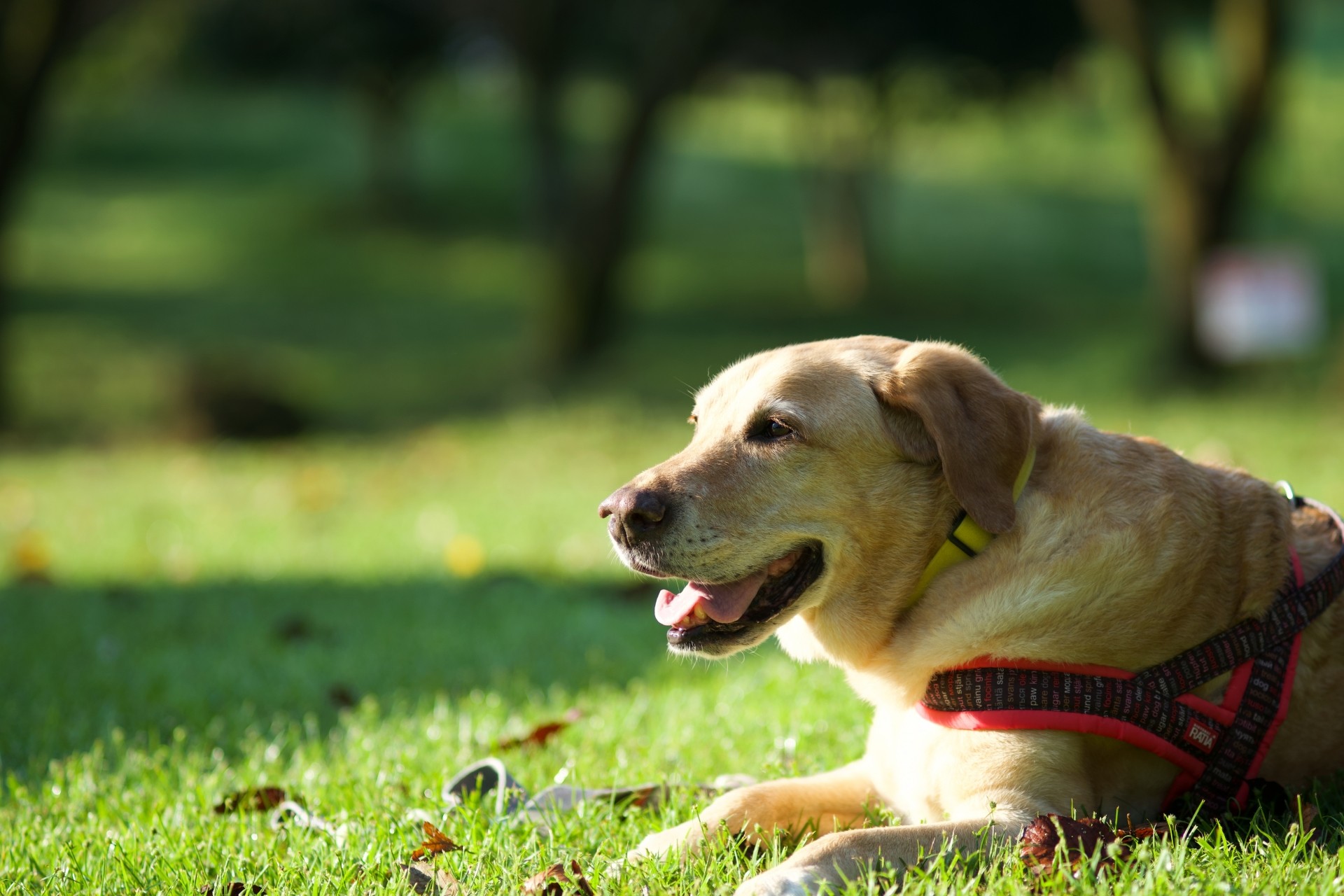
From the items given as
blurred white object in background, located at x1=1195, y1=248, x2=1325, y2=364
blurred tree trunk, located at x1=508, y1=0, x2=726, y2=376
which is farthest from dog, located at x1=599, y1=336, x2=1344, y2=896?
blurred tree trunk, located at x1=508, y1=0, x2=726, y2=376

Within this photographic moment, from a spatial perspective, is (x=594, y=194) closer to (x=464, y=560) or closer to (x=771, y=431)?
(x=464, y=560)

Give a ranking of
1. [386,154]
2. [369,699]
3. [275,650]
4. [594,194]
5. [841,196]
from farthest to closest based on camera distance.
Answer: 1. [386,154]
2. [841,196]
3. [594,194]
4. [275,650]
5. [369,699]

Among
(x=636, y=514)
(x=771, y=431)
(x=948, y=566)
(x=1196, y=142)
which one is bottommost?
(x=948, y=566)

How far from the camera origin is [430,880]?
9.33 feet

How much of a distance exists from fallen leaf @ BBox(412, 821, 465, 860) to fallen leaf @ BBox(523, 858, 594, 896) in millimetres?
271

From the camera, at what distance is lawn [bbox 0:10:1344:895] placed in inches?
130

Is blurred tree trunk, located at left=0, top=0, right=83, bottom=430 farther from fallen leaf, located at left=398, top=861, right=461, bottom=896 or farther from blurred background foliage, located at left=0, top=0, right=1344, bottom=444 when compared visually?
fallen leaf, located at left=398, top=861, right=461, bottom=896

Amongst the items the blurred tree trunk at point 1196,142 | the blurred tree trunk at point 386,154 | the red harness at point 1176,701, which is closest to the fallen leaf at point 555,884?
the red harness at point 1176,701

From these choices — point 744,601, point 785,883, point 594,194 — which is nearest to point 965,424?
point 744,601

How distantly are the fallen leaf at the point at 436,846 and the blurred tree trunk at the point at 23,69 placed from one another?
15.3 m

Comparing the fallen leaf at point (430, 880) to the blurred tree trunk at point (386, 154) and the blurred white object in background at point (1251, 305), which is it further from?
the blurred tree trunk at point (386, 154)

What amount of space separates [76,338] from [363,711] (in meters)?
21.5

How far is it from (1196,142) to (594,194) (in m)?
7.86

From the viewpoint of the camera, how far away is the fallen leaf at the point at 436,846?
117 inches
